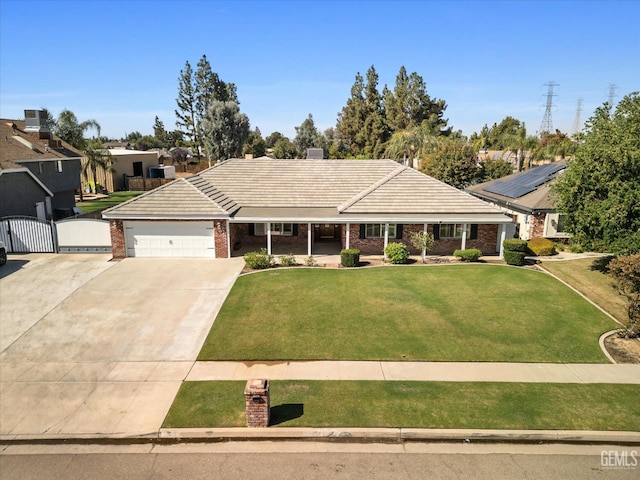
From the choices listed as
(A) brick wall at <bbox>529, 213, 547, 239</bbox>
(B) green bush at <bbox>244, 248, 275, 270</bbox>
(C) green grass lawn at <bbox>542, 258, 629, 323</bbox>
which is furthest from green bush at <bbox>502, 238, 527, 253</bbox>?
(B) green bush at <bbox>244, 248, 275, 270</bbox>

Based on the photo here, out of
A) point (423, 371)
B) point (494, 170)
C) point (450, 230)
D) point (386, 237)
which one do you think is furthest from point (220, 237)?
point (494, 170)

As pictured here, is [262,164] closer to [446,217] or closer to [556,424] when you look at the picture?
[446,217]

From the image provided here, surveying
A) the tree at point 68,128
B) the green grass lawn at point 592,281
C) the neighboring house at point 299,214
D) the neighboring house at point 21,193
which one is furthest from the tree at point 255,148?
the green grass lawn at point 592,281

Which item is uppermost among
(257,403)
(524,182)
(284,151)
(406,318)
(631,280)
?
(284,151)

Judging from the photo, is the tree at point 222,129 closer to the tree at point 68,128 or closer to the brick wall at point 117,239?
the tree at point 68,128

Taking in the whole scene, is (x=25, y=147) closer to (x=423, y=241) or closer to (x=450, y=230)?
(x=423, y=241)

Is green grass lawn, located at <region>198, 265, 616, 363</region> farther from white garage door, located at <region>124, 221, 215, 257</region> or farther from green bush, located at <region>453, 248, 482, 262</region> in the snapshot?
white garage door, located at <region>124, 221, 215, 257</region>
